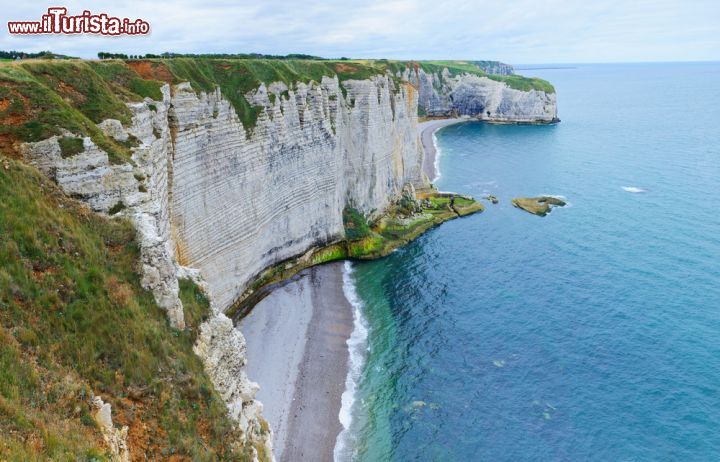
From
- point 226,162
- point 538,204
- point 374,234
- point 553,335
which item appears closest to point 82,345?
point 226,162

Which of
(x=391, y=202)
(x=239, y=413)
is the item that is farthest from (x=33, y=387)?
(x=391, y=202)

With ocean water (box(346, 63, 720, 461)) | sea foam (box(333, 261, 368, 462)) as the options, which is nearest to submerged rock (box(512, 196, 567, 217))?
ocean water (box(346, 63, 720, 461))

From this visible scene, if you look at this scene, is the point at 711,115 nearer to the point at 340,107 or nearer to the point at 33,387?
the point at 340,107

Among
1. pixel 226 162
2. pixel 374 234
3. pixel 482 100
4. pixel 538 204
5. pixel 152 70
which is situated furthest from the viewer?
pixel 482 100

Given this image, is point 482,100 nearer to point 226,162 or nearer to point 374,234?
point 374,234

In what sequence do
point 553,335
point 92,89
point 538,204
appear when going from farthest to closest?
point 538,204 < point 553,335 < point 92,89

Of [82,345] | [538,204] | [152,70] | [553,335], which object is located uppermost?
[152,70]

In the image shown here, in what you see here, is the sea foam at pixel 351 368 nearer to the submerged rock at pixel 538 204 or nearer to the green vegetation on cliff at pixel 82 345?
the green vegetation on cliff at pixel 82 345
